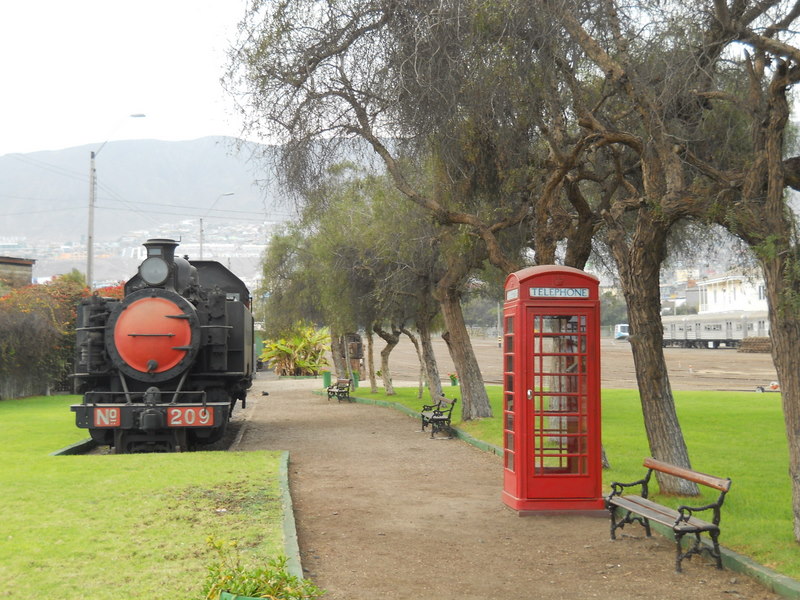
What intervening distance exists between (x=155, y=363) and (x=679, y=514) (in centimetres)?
1021

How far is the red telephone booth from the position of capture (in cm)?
1038

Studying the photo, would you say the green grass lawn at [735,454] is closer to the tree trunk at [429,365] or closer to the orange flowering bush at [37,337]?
the tree trunk at [429,365]

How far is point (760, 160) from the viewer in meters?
8.91

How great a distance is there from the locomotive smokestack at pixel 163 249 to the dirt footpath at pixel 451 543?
14.1 feet

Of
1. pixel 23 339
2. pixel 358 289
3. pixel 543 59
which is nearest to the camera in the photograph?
pixel 543 59

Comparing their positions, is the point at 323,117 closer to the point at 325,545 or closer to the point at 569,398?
the point at 569,398

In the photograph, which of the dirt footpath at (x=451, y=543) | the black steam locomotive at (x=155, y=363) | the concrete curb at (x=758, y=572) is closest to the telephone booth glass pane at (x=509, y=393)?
the dirt footpath at (x=451, y=543)

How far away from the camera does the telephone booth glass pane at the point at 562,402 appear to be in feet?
34.3

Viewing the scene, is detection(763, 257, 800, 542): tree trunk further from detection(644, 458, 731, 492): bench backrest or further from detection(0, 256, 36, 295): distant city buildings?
detection(0, 256, 36, 295): distant city buildings

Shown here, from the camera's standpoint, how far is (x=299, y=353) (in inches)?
2319

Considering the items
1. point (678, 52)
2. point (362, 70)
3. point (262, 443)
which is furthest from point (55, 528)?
point (262, 443)

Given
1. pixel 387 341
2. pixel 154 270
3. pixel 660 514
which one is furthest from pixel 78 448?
pixel 387 341

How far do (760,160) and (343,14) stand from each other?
259 inches

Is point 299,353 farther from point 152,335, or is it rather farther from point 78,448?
point 152,335
